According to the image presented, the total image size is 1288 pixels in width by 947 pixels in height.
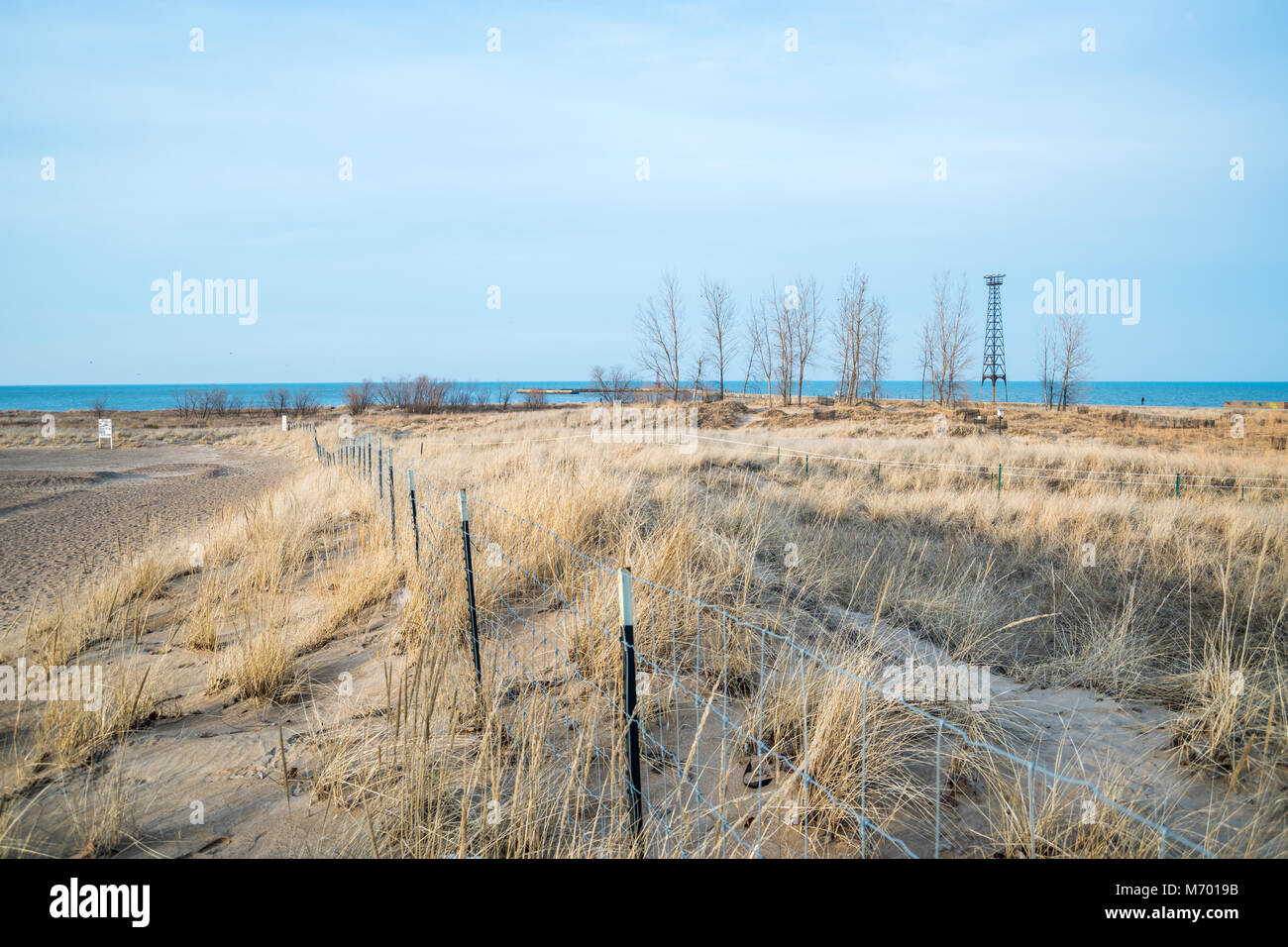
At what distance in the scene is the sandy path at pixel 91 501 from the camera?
26.1 ft

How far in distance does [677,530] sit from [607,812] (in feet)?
8.95

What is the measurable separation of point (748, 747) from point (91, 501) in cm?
1622

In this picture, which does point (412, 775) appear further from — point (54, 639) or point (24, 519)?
point (24, 519)

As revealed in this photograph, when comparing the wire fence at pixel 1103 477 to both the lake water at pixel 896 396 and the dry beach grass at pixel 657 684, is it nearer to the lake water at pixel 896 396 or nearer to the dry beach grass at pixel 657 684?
the dry beach grass at pixel 657 684

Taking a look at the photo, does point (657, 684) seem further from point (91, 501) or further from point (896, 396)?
point (896, 396)

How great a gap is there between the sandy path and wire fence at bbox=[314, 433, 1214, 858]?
560cm

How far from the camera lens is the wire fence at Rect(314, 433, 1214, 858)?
7.73 ft

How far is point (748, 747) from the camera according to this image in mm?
3270

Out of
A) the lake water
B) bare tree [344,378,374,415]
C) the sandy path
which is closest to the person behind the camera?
the sandy path

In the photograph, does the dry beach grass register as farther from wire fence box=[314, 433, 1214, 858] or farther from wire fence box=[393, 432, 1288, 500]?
wire fence box=[393, 432, 1288, 500]

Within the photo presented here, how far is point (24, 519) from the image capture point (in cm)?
1184

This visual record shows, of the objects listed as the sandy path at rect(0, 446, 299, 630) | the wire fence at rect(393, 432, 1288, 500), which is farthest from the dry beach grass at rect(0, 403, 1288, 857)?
the wire fence at rect(393, 432, 1288, 500)

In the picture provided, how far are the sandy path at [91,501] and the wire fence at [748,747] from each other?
5604 mm

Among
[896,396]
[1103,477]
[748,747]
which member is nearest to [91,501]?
[748,747]
